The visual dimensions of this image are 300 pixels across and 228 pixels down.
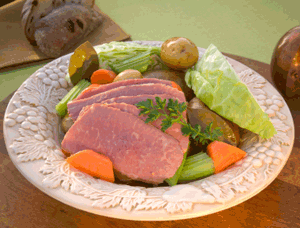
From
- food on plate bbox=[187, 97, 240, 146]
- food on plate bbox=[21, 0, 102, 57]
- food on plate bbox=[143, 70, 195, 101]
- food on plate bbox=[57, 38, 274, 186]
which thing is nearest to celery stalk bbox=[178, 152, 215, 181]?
food on plate bbox=[57, 38, 274, 186]

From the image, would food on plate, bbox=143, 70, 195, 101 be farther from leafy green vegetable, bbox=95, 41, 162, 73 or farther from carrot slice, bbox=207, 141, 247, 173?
carrot slice, bbox=207, 141, 247, 173

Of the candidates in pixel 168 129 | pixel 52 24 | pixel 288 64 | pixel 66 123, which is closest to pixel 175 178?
pixel 168 129

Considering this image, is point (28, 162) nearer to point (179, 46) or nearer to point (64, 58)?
point (64, 58)

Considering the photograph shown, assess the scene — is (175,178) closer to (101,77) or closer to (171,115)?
(171,115)

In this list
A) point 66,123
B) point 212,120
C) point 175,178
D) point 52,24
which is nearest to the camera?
point 175,178

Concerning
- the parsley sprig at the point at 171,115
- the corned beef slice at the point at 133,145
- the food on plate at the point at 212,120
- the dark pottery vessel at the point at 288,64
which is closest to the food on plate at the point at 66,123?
the corned beef slice at the point at 133,145
